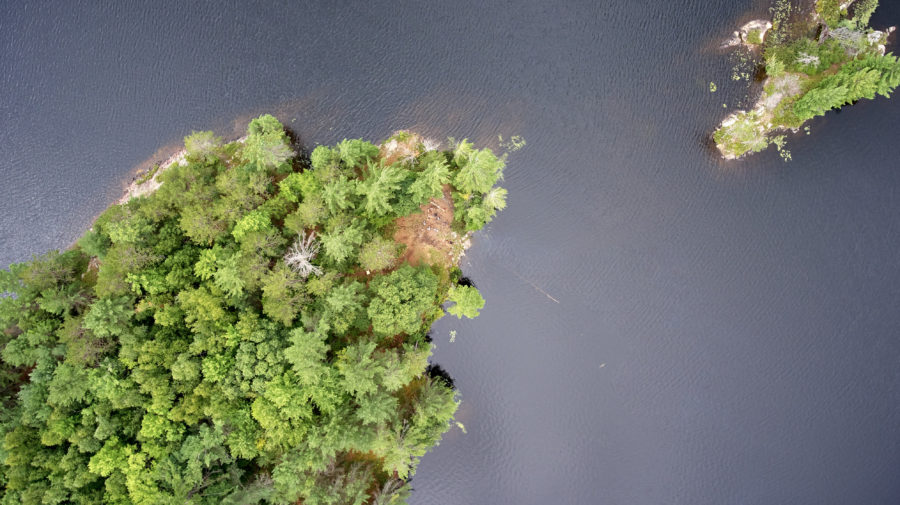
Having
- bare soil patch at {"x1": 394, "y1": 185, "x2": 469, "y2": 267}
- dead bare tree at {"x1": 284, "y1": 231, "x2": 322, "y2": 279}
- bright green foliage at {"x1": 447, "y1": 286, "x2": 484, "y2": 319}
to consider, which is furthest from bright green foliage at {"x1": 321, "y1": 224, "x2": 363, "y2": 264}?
bright green foliage at {"x1": 447, "y1": 286, "x2": 484, "y2": 319}

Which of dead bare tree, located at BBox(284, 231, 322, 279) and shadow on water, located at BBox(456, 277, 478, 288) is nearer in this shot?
dead bare tree, located at BBox(284, 231, 322, 279)

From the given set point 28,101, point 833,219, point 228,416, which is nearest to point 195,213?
point 228,416

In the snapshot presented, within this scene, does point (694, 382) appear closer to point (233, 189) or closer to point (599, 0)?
point (599, 0)

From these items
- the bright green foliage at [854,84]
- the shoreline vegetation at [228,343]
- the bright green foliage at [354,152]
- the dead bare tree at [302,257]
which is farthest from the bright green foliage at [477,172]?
the bright green foliage at [854,84]

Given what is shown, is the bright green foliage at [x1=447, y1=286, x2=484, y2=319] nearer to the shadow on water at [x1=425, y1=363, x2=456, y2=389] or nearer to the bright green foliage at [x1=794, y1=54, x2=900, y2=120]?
the shadow on water at [x1=425, y1=363, x2=456, y2=389]

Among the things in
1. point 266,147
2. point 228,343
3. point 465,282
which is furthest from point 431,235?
point 228,343

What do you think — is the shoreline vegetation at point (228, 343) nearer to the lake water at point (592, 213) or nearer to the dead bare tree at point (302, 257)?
the dead bare tree at point (302, 257)

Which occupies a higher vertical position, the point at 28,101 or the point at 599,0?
the point at 599,0
